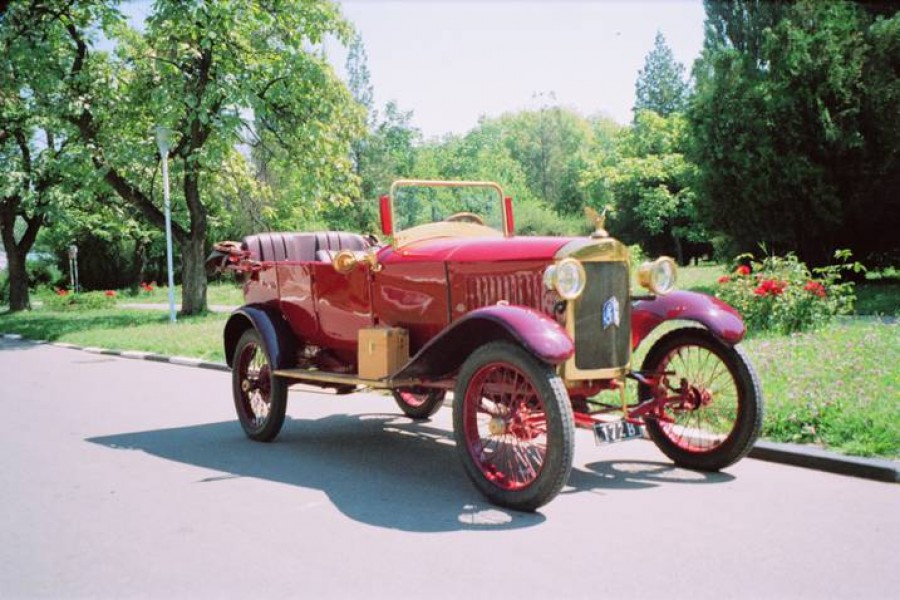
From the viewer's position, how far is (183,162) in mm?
19641

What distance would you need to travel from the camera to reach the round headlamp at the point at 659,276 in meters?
5.64

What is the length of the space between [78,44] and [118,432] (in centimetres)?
1562

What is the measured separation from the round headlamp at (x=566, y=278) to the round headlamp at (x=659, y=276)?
0.88 metres

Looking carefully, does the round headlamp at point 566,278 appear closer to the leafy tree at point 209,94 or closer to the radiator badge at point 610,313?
the radiator badge at point 610,313

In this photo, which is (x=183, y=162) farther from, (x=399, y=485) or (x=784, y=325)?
(x=399, y=485)

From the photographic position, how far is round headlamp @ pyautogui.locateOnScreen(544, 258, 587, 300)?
4879 millimetres

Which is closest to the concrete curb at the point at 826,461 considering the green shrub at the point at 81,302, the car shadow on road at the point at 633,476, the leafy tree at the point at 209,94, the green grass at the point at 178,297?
the car shadow on road at the point at 633,476

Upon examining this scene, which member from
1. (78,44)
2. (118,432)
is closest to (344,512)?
(118,432)

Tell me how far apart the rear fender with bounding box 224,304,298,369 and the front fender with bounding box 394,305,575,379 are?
153 cm

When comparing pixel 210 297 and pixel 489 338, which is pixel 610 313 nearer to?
pixel 489 338

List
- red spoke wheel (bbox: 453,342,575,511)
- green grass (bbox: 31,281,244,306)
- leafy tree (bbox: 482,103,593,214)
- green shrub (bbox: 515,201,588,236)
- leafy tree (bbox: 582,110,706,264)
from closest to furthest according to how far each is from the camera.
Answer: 1. red spoke wheel (bbox: 453,342,575,511)
2. green grass (bbox: 31,281,244,306)
3. green shrub (bbox: 515,201,588,236)
4. leafy tree (bbox: 582,110,706,264)
5. leafy tree (bbox: 482,103,593,214)

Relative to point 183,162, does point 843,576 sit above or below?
below

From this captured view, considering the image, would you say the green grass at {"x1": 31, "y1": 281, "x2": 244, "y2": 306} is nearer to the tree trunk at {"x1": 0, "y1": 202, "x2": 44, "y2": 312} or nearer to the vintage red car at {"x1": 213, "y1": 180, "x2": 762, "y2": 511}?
the tree trunk at {"x1": 0, "y1": 202, "x2": 44, "y2": 312}

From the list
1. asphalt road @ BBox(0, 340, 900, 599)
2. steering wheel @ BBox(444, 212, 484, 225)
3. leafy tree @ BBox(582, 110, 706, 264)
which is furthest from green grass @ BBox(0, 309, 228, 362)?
leafy tree @ BBox(582, 110, 706, 264)
